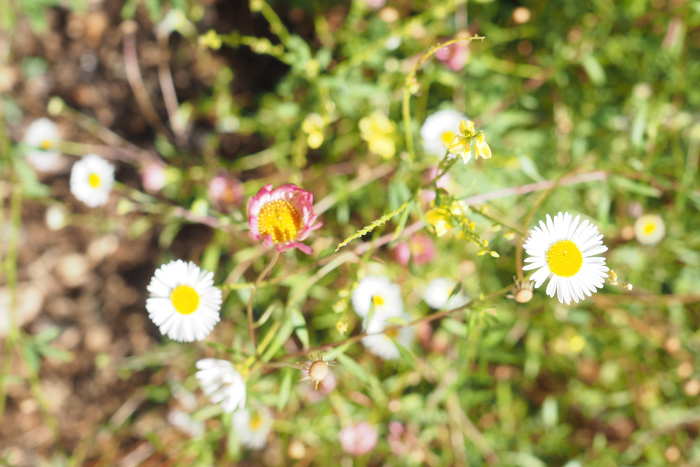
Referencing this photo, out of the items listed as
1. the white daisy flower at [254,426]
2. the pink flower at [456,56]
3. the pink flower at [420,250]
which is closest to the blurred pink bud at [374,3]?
the pink flower at [456,56]

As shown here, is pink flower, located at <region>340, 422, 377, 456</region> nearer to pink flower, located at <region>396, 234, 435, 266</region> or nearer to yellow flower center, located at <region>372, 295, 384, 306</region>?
yellow flower center, located at <region>372, 295, 384, 306</region>

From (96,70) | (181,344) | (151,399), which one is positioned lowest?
(151,399)

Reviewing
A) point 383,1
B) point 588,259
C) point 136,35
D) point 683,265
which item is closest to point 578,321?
point 683,265

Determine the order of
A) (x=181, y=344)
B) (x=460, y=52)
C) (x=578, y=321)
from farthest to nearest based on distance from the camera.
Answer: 1. (x=181, y=344)
2. (x=578, y=321)
3. (x=460, y=52)

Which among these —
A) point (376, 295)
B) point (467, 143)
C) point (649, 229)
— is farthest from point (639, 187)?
point (376, 295)

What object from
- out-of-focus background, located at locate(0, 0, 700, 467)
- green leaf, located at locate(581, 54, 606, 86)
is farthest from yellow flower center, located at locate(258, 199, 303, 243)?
green leaf, located at locate(581, 54, 606, 86)

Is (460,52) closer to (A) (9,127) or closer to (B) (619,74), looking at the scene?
(B) (619,74)
